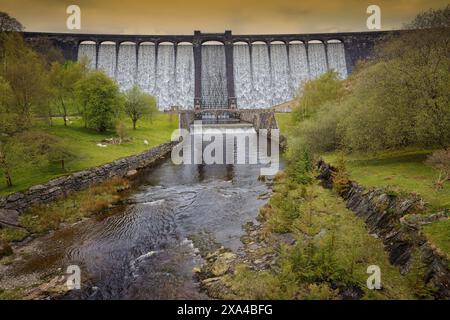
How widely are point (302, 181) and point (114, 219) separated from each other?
13772 mm

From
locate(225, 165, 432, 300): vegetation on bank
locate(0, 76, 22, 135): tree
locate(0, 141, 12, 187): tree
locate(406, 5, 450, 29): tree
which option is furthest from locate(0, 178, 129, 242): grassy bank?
locate(406, 5, 450, 29): tree

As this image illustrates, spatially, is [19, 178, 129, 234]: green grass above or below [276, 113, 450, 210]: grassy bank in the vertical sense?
below

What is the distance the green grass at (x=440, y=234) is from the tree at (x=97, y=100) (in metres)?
39.9

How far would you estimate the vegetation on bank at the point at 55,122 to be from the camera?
82.0ft

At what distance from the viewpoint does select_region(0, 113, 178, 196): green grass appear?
83.4 feet

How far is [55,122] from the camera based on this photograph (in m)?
47.5

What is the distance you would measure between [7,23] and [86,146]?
92.1 ft

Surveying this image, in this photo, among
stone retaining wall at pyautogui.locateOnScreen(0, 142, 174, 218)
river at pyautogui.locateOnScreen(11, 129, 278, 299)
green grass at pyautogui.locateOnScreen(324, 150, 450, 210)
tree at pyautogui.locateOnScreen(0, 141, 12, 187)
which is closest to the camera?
river at pyautogui.locateOnScreen(11, 129, 278, 299)

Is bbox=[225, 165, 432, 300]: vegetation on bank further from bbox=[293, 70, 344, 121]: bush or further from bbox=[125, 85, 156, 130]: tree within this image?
bbox=[125, 85, 156, 130]: tree

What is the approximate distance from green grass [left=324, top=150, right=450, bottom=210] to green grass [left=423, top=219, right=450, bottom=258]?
1638mm
